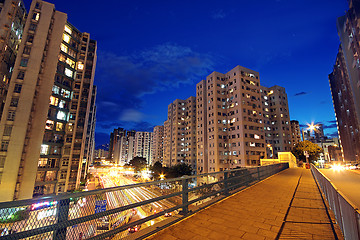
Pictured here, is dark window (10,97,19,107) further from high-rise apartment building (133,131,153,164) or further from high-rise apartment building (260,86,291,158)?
high-rise apartment building (133,131,153,164)

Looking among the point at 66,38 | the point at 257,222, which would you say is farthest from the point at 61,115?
the point at 257,222

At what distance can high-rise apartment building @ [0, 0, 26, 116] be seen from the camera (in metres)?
34.8

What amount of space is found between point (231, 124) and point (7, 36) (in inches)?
2626

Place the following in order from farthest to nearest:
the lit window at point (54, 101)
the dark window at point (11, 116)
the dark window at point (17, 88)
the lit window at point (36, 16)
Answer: the lit window at point (54, 101) → the lit window at point (36, 16) → the dark window at point (17, 88) → the dark window at point (11, 116)

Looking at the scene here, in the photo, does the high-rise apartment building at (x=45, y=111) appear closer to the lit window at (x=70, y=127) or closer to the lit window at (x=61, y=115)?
the lit window at (x=70, y=127)

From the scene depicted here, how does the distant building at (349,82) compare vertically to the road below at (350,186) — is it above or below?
above

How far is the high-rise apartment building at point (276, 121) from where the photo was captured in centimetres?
7650

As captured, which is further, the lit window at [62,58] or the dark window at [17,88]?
the lit window at [62,58]

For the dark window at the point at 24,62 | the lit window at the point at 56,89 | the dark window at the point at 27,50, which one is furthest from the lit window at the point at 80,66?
the dark window at the point at 24,62

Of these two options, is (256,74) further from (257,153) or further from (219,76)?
(257,153)

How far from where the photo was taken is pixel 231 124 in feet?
213

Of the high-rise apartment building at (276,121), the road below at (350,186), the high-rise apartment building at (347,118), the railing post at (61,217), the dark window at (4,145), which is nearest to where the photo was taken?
the railing post at (61,217)

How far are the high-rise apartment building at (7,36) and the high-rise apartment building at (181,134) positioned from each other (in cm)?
7009

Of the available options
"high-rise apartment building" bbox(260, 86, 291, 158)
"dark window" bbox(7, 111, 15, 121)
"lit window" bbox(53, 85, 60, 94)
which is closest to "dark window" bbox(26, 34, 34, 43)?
"lit window" bbox(53, 85, 60, 94)
